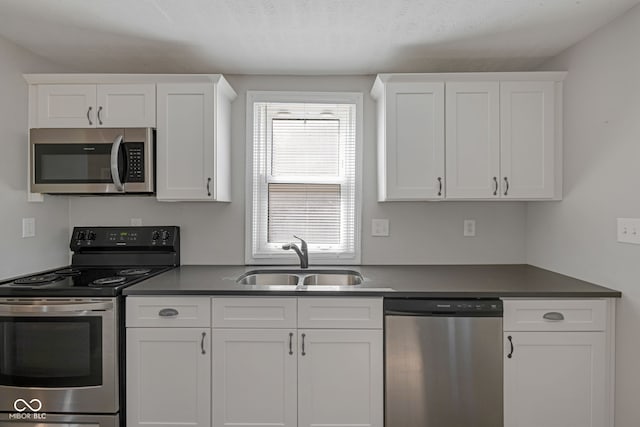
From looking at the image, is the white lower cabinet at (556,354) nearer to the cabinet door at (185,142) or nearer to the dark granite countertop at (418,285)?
the dark granite countertop at (418,285)

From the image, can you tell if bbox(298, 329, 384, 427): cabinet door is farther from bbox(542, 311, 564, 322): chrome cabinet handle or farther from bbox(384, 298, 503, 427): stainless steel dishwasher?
bbox(542, 311, 564, 322): chrome cabinet handle

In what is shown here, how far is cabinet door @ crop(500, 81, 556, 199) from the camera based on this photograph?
243 centimetres

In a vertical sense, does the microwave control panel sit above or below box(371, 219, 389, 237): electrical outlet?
above

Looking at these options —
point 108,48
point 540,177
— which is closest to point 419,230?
point 540,177

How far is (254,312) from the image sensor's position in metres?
2.07

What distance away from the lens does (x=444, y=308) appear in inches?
78.4

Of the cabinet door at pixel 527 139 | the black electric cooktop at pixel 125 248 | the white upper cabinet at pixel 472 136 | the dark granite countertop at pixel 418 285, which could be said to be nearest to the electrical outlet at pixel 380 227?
the dark granite countertop at pixel 418 285

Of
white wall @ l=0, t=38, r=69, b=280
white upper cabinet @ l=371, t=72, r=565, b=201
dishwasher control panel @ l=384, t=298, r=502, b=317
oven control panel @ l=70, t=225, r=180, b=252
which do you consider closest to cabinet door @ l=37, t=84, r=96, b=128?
white wall @ l=0, t=38, r=69, b=280

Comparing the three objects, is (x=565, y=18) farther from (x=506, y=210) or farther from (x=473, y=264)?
(x=473, y=264)

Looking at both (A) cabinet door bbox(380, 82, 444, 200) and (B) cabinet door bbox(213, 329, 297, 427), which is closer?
(B) cabinet door bbox(213, 329, 297, 427)

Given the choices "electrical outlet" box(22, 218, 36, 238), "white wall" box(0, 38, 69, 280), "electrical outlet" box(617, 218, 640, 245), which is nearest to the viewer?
"electrical outlet" box(617, 218, 640, 245)

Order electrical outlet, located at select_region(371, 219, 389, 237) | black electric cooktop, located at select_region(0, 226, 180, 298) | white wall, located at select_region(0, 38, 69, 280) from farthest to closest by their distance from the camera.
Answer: electrical outlet, located at select_region(371, 219, 389, 237)
black electric cooktop, located at select_region(0, 226, 180, 298)
white wall, located at select_region(0, 38, 69, 280)

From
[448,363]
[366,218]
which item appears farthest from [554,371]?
[366,218]

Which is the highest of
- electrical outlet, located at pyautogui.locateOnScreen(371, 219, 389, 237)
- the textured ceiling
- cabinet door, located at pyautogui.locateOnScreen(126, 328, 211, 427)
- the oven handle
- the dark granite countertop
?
the textured ceiling
